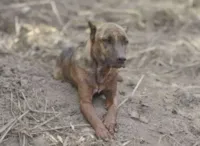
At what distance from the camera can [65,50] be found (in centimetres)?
603

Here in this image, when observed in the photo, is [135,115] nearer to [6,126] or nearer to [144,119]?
[144,119]

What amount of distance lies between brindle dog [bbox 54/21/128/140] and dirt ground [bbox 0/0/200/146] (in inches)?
4.5

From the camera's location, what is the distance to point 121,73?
6539 mm

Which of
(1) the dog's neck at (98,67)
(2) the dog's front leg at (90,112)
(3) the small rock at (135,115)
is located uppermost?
(1) the dog's neck at (98,67)

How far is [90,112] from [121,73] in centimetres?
154

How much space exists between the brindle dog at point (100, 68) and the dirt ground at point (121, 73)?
4.5 inches

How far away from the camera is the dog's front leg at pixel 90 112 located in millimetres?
4910

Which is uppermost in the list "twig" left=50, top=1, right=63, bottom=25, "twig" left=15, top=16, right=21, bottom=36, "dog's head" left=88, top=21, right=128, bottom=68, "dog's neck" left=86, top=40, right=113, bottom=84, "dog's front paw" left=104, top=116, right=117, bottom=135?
"dog's head" left=88, top=21, right=128, bottom=68

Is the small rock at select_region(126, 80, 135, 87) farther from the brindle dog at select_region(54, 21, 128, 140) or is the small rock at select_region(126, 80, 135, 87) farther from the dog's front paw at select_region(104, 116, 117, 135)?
the dog's front paw at select_region(104, 116, 117, 135)

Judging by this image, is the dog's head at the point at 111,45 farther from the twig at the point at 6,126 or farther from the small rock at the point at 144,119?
the twig at the point at 6,126

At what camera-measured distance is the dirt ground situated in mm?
5031

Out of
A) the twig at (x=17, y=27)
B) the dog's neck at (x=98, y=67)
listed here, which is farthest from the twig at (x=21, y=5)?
the dog's neck at (x=98, y=67)

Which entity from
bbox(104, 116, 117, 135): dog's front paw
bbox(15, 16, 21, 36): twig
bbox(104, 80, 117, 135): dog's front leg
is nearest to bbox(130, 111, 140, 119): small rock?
bbox(104, 80, 117, 135): dog's front leg

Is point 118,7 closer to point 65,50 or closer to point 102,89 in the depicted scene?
point 65,50
